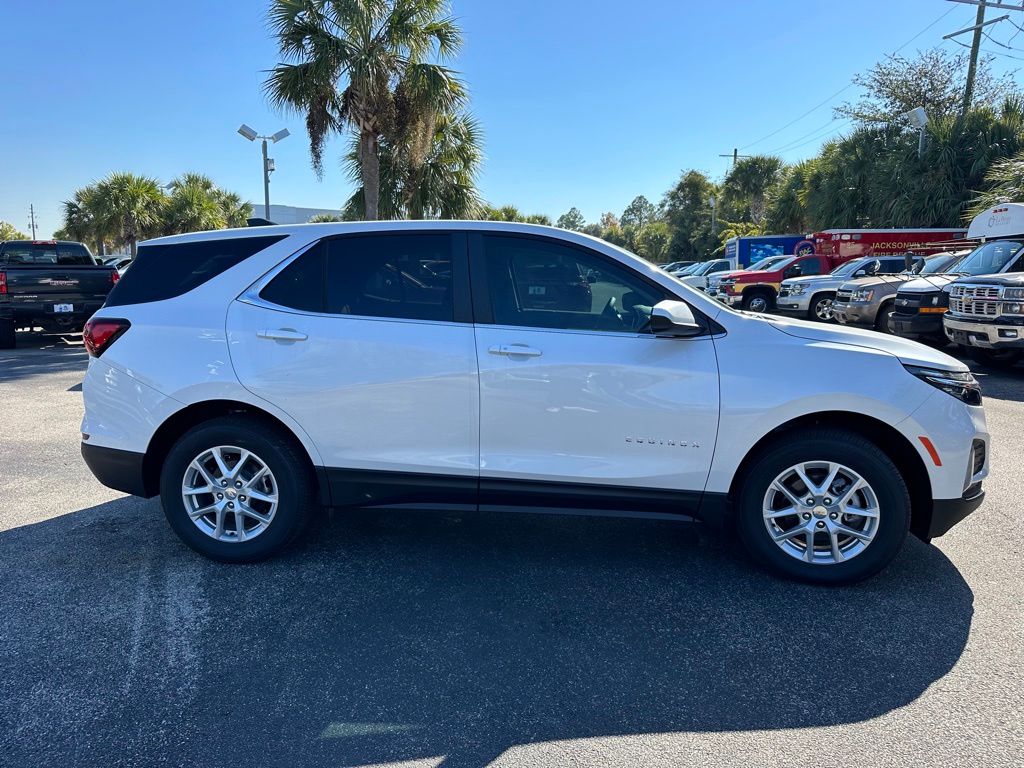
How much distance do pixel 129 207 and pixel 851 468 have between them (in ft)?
123

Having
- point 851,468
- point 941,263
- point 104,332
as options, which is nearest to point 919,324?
point 941,263

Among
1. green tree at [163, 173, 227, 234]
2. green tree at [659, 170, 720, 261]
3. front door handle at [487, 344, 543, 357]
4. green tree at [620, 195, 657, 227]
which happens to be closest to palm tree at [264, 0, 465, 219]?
front door handle at [487, 344, 543, 357]

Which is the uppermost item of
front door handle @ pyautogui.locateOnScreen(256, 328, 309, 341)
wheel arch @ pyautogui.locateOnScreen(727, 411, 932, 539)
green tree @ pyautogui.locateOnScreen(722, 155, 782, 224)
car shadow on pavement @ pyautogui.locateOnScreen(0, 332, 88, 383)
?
green tree @ pyautogui.locateOnScreen(722, 155, 782, 224)

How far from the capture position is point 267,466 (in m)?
3.65

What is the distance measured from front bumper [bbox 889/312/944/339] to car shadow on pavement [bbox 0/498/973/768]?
8.69 metres

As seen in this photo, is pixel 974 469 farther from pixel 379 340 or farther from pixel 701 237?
pixel 701 237

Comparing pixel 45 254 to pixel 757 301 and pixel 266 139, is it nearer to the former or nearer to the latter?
pixel 266 139

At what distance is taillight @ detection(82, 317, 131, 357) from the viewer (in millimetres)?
3742

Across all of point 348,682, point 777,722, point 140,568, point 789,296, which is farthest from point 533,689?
point 789,296

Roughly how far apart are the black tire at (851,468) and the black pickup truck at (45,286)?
11.7 m

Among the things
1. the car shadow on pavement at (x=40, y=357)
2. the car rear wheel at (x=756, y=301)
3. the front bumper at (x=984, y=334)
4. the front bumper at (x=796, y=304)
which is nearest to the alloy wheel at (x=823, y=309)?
the front bumper at (x=796, y=304)

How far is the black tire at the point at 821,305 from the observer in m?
16.9

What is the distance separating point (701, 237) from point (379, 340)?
5129cm

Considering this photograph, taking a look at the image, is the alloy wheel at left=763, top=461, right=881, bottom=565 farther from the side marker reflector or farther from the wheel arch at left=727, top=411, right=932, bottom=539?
the side marker reflector
